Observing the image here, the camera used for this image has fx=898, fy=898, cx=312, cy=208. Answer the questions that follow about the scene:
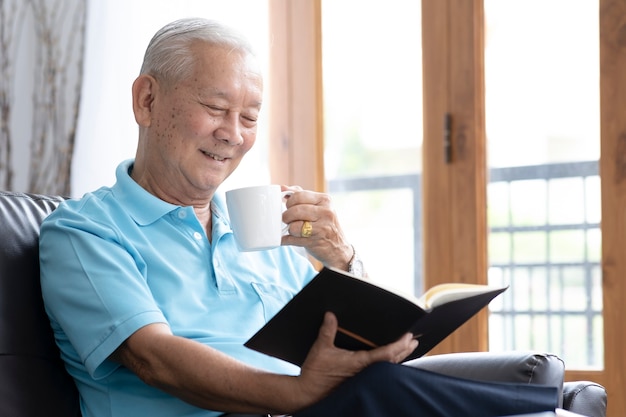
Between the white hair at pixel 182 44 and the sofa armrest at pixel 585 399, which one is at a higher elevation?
the white hair at pixel 182 44

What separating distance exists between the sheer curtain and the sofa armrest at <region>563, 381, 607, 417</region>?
1.67 m

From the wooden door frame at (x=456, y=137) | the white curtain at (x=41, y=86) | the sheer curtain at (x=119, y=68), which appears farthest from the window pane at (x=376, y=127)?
the white curtain at (x=41, y=86)

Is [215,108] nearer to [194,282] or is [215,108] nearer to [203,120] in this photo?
[203,120]

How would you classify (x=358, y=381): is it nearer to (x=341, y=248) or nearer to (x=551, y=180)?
(x=341, y=248)

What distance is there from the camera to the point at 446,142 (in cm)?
270

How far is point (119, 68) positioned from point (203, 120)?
158 centimetres

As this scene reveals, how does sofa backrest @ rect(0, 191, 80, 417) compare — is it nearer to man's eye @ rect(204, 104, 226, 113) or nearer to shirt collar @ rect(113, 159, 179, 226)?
shirt collar @ rect(113, 159, 179, 226)

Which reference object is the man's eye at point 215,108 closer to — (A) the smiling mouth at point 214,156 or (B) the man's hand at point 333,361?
(A) the smiling mouth at point 214,156

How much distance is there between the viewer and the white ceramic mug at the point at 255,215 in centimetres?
142

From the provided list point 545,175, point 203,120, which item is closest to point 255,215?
point 203,120

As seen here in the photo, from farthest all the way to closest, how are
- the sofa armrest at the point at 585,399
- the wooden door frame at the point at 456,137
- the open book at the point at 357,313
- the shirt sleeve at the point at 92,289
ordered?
1. the wooden door frame at the point at 456,137
2. the sofa armrest at the point at 585,399
3. the shirt sleeve at the point at 92,289
4. the open book at the point at 357,313

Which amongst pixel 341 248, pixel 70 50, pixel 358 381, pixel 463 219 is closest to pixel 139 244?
pixel 341 248

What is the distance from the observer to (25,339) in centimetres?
145

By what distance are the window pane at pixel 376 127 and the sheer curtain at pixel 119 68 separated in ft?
0.82
